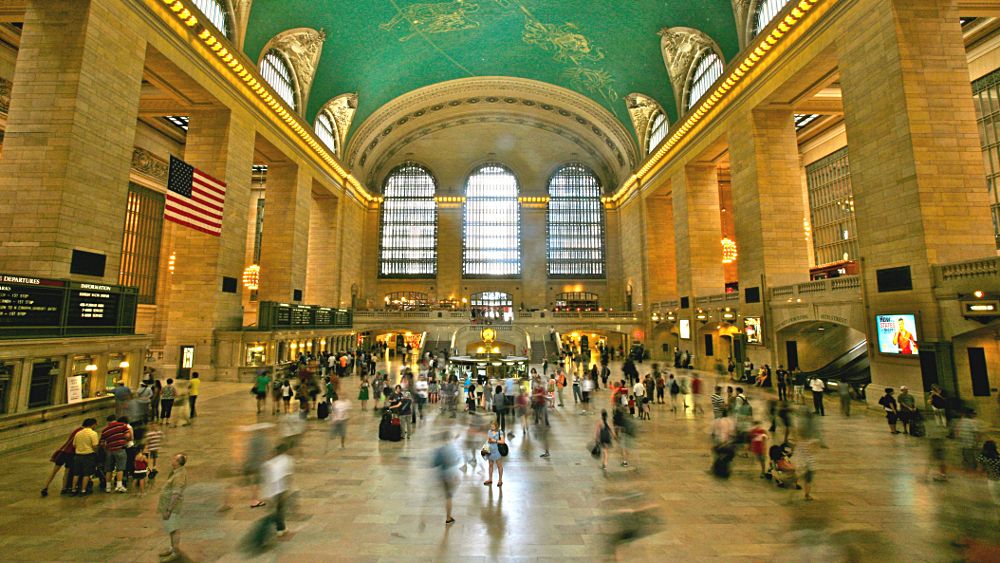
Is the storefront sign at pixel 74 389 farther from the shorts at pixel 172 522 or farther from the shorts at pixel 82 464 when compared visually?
the shorts at pixel 172 522

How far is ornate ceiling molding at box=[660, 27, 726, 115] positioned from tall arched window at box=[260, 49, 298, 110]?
61.7 ft

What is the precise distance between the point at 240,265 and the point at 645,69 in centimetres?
2280

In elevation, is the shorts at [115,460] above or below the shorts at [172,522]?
above

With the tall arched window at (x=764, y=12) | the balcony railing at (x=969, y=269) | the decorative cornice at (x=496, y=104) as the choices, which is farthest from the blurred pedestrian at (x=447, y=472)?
the decorative cornice at (x=496, y=104)

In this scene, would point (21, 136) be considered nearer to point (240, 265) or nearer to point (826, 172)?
point (240, 265)

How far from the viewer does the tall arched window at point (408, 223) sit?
3881cm

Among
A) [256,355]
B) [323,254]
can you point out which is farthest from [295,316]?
[323,254]

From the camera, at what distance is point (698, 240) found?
23297 mm

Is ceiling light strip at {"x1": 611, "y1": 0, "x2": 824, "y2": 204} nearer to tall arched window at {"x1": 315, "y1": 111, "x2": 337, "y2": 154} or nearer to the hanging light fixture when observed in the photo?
→ tall arched window at {"x1": 315, "y1": 111, "x2": 337, "y2": 154}

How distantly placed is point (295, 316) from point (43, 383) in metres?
11.2

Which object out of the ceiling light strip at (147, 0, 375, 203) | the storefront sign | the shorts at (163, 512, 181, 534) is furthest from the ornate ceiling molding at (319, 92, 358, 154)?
the shorts at (163, 512, 181, 534)

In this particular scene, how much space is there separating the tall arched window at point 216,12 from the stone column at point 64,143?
4312 mm

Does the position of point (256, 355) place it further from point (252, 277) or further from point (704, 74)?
point (704, 74)

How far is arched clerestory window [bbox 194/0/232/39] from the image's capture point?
15.5 m
